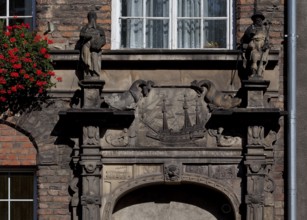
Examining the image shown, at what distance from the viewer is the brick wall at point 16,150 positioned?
1259cm

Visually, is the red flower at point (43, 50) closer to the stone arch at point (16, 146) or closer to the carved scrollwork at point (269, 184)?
the stone arch at point (16, 146)

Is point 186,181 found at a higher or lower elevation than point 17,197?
higher

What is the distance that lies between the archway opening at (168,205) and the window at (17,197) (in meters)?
1.06

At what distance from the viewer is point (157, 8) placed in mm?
13086

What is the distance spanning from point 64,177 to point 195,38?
2434 mm

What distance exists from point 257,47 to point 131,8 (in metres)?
1.81

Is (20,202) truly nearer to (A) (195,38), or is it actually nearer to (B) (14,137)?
(B) (14,137)

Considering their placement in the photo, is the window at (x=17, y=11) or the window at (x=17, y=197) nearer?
the window at (x=17, y=197)

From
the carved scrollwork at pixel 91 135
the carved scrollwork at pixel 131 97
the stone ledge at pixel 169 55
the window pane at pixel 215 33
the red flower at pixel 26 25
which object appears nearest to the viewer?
the carved scrollwork at pixel 91 135

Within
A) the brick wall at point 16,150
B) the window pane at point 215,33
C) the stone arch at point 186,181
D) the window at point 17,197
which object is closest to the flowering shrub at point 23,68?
the brick wall at point 16,150

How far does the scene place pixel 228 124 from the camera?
40.8 feet

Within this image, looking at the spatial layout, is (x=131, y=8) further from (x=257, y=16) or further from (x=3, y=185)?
(x=3, y=185)

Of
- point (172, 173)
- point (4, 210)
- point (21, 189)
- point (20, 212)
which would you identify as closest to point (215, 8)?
point (172, 173)

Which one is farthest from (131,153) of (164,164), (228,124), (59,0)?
(59,0)
